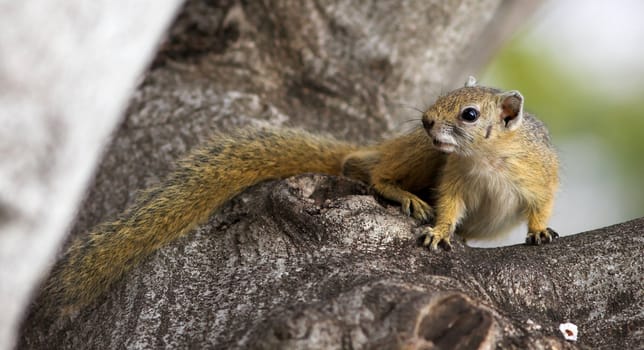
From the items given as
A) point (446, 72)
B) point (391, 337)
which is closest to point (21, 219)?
point (391, 337)

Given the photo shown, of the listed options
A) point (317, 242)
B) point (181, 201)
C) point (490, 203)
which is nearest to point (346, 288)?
point (317, 242)

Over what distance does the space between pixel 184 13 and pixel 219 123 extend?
767 millimetres

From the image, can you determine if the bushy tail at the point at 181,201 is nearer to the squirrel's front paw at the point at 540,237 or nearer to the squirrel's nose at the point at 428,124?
the squirrel's nose at the point at 428,124

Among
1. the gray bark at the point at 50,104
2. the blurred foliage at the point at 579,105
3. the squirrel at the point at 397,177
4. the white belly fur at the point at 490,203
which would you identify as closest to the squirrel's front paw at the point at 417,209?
the squirrel at the point at 397,177

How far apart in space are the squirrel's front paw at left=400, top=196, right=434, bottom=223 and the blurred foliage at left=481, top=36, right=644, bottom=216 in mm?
4394

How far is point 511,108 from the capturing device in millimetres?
3475

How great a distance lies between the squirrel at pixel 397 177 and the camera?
2.98 metres

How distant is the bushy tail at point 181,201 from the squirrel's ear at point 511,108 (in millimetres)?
759

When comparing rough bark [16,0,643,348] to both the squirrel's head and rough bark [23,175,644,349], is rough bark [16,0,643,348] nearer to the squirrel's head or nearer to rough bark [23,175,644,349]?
rough bark [23,175,644,349]

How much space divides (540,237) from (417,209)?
0.51m

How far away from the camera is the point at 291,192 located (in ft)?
9.20

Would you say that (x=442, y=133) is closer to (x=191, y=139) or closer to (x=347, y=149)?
(x=347, y=149)

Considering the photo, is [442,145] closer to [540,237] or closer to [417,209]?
[417,209]

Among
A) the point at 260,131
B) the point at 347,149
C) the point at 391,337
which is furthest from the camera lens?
the point at 347,149
